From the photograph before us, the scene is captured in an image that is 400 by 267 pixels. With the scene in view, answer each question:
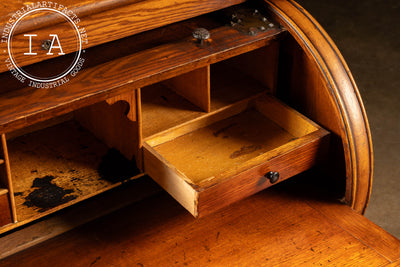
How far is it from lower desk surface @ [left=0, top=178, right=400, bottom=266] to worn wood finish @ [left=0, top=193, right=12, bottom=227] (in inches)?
5.9

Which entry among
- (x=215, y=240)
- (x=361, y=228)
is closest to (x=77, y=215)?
(x=215, y=240)

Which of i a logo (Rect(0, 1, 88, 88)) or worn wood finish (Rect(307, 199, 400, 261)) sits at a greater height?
i a logo (Rect(0, 1, 88, 88))

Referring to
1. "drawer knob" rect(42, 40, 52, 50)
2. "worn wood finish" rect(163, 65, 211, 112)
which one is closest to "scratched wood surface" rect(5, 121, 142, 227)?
"worn wood finish" rect(163, 65, 211, 112)

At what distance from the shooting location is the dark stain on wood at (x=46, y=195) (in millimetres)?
1549

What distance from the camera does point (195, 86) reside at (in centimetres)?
175

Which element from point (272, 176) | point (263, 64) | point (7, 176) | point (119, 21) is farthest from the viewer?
point (263, 64)

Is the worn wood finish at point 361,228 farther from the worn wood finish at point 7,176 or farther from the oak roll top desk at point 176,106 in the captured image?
the worn wood finish at point 7,176

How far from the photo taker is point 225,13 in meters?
1.75

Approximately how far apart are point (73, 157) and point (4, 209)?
0.31m

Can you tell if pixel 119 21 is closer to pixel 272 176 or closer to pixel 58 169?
pixel 58 169

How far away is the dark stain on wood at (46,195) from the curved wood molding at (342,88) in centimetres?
69

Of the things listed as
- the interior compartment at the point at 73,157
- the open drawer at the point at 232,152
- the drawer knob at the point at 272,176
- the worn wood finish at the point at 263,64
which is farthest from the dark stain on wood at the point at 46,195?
the worn wood finish at the point at 263,64

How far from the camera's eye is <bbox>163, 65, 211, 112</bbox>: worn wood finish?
1.68 meters

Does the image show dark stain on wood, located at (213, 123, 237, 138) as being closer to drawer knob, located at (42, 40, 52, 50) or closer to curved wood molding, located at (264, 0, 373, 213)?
curved wood molding, located at (264, 0, 373, 213)
